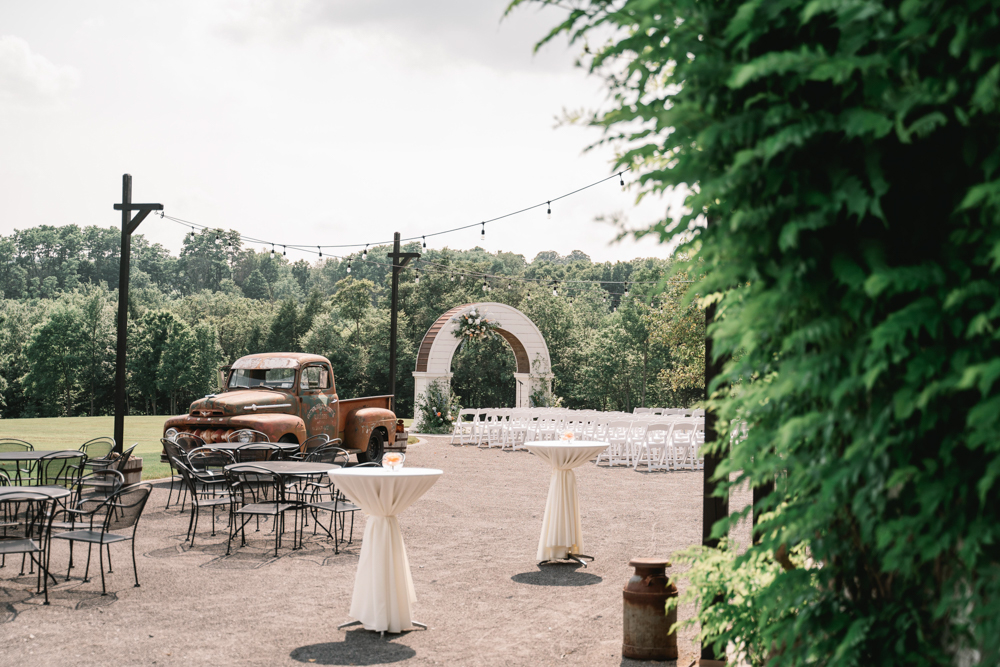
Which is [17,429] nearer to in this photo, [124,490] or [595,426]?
[595,426]

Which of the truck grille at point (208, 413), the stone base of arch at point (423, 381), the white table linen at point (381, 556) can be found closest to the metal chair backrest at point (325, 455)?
the truck grille at point (208, 413)

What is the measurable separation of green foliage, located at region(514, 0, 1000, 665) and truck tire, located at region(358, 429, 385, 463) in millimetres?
14965

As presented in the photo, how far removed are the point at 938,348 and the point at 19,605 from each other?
22.3 ft

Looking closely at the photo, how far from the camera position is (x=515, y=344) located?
26.2 metres

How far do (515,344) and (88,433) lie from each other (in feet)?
44.7

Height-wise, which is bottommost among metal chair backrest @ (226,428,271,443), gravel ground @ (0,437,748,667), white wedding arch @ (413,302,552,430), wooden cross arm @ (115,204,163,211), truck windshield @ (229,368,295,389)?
gravel ground @ (0,437,748,667)

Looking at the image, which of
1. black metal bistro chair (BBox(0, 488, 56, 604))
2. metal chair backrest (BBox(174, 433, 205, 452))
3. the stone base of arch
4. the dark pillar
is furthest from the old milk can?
the stone base of arch

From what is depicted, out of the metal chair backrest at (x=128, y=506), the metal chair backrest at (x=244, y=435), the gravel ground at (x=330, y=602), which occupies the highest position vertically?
the metal chair backrest at (x=244, y=435)

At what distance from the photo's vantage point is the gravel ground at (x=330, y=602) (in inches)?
215

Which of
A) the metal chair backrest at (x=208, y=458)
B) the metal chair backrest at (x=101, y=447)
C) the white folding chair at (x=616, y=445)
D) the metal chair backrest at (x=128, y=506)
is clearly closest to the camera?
the metal chair backrest at (x=128, y=506)

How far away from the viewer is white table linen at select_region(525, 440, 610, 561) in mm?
8117

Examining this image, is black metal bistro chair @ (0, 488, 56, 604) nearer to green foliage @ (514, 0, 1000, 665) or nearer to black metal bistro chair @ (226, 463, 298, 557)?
black metal bistro chair @ (226, 463, 298, 557)

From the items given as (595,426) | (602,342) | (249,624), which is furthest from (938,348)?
(602,342)

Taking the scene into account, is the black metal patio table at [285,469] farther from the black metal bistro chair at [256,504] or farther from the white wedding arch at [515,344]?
the white wedding arch at [515,344]
